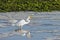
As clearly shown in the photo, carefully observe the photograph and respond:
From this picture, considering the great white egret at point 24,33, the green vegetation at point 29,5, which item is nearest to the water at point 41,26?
the great white egret at point 24,33

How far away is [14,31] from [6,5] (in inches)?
199

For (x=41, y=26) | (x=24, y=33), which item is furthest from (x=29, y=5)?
(x=24, y=33)

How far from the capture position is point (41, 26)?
39.5ft

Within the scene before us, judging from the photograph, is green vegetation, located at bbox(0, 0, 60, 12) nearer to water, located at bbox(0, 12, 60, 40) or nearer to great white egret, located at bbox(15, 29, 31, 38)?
water, located at bbox(0, 12, 60, 40)

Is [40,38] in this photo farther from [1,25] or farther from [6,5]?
[6,5]

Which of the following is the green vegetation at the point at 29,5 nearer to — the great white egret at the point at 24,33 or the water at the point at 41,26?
the water at the point at 41,26

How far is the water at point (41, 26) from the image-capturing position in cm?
1020

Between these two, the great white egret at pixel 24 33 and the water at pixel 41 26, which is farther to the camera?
the great white egret at pixel 24 33

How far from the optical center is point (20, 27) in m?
11.0

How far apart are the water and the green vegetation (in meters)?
0.69

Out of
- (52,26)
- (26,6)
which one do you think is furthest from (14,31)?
(26,6)

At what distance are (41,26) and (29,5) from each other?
4.01 metres

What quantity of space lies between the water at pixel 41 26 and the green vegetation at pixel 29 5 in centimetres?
69

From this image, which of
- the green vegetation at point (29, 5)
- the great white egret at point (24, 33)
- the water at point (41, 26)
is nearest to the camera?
the water at point (41, 26)
